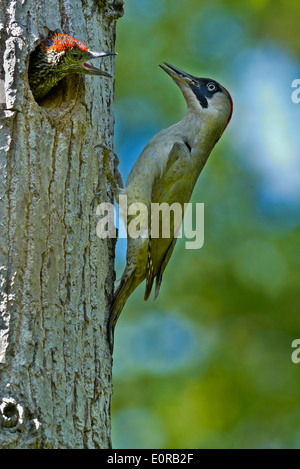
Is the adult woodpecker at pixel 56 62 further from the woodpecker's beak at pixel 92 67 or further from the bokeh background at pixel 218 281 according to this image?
the bokeh background at pixel 218 281

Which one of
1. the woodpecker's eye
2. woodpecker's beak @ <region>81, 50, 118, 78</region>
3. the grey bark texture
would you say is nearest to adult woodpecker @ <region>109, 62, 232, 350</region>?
the woodpecker's eye

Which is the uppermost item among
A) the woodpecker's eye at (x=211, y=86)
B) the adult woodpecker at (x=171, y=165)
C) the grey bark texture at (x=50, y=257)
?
the woodpecker's eye at (x=211, y=86)

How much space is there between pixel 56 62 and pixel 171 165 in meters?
1.27

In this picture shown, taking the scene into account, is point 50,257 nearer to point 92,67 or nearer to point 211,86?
point 92,67

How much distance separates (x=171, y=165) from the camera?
4836 mm

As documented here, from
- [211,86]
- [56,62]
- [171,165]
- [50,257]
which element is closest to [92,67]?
[56,62]

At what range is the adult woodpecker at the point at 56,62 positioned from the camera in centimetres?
381

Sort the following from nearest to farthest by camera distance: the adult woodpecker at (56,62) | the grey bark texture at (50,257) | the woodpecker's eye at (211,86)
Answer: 1. the grey bark texture at (50,257)
2. the adult woodpecker at (56,62)
3. the woodpecker's eye at (211,86)

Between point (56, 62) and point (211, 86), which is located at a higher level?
point (211, 86)

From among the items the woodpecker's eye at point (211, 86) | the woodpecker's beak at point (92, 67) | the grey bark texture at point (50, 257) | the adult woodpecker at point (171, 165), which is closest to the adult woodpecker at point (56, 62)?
the woodpecker's beak at point (92, 67)

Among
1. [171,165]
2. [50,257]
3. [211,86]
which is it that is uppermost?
[211,86]

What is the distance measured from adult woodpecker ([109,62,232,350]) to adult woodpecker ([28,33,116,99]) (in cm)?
90

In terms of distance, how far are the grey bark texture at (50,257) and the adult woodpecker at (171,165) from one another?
0.70 m
